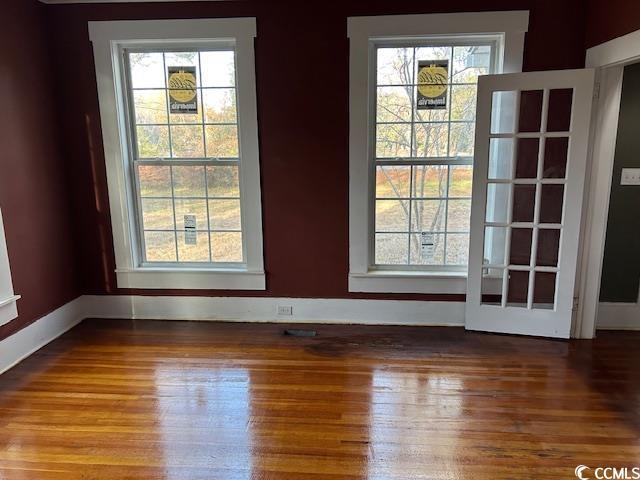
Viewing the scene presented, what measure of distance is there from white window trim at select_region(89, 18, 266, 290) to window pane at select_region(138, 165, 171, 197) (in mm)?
117

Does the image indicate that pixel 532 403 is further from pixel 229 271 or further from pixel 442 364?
pixel 229 271

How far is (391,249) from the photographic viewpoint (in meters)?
3.64

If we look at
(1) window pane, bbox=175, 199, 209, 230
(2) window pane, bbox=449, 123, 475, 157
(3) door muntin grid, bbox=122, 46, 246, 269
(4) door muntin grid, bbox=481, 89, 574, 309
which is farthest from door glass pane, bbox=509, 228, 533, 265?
(1) window pane, bbox=175, 199, 209, 230

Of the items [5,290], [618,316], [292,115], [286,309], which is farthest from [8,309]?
[618,316]

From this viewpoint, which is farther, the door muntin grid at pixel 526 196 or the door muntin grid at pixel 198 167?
the door muntin grid at pixel 198 167

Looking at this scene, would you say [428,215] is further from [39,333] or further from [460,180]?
[39,333]

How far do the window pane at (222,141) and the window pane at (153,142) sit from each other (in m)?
0.36

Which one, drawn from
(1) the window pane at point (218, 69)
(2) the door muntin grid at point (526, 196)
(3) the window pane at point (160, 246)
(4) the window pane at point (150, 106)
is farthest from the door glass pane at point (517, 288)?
(4) the window pane at point (150, 106)

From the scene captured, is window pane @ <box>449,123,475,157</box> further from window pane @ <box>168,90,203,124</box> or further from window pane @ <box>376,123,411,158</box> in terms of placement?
window pane @ <box>168,90,203,124</box>

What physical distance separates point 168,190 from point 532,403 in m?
3.06

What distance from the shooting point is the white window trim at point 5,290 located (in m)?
2.96

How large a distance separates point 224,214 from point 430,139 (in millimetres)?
1776

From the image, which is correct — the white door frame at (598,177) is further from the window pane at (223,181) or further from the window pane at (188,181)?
the window pane at (188,181)

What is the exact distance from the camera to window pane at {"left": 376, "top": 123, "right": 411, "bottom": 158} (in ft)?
11.2
